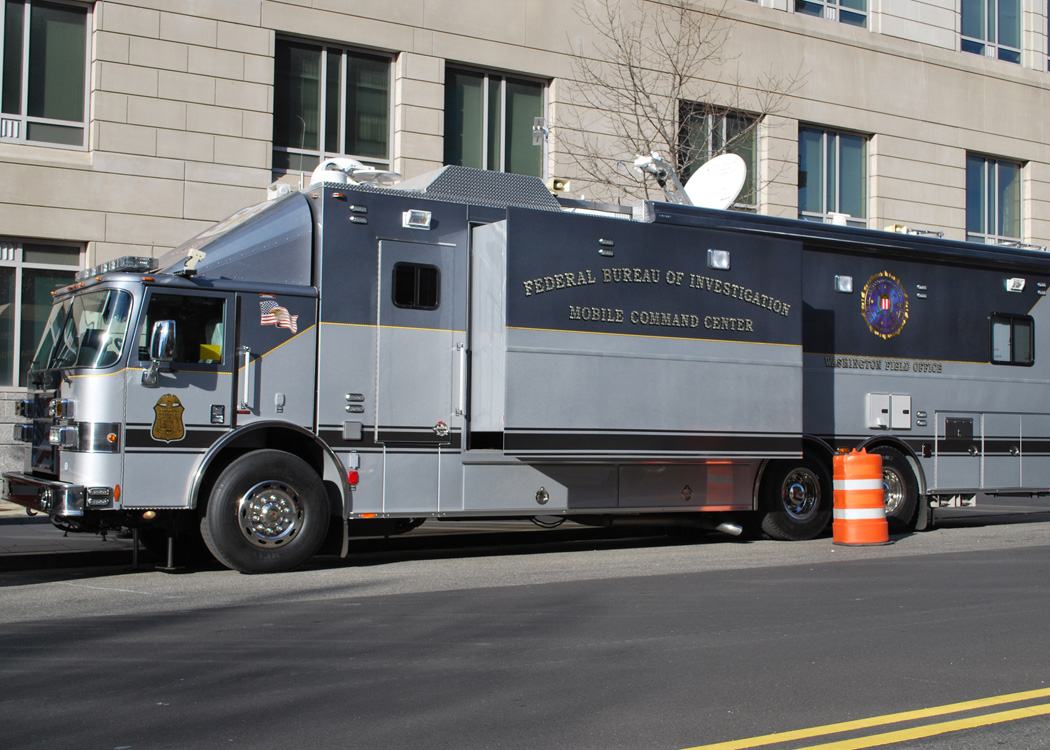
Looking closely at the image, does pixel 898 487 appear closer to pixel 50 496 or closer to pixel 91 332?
pixel 91 332

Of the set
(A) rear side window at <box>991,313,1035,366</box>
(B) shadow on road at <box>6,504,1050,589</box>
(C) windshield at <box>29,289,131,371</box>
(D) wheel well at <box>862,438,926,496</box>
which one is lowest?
(B) shadow on road at <box>6,504,1050,589</box>

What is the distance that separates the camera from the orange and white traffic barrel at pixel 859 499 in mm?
13250

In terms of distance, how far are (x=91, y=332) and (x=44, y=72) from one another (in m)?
9.30

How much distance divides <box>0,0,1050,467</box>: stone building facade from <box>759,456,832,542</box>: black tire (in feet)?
30.5

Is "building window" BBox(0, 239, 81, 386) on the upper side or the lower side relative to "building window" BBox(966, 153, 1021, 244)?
lower

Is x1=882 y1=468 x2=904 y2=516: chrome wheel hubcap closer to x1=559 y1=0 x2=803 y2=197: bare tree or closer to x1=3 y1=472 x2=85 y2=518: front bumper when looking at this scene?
x1=559 y1=0 x2=803 y2=197: bare tree

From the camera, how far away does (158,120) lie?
18.9 meters

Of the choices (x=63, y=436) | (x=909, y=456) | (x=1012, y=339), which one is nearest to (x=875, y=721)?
(x=63, y=436)

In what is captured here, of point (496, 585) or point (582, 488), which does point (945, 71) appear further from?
point (496, 585)

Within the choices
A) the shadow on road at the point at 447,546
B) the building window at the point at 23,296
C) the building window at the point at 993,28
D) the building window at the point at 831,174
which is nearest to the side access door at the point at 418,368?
the shadow on road at the point at 447,546

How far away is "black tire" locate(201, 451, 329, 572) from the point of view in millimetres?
10641

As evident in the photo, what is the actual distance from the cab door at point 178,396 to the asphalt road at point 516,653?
0.89 metres

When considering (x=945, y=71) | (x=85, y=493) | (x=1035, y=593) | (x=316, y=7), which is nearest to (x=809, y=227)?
(x=1035, y=593)

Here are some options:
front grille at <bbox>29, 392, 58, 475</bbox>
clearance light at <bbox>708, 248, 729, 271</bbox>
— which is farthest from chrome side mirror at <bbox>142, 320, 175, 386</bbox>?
clearance light at <bbox>708, 248, 729, 271</bbox>
